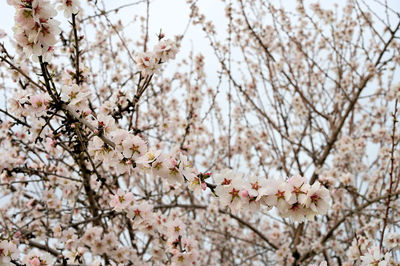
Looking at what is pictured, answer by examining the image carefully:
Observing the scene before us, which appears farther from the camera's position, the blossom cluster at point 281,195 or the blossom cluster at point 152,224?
the blossom cluster at point 152,224

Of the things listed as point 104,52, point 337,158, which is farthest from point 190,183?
point 104,52

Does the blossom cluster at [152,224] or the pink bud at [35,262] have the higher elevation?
the blossom cluster at [152,224]

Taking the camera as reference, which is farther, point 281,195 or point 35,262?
point 35,262

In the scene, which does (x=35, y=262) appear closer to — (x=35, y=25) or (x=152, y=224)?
(x=152, y=224)

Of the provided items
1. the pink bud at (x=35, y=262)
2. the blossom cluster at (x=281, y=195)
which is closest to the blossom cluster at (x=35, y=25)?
the blossom cluster at (x=281, y=195)

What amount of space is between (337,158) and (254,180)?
383 centimetres

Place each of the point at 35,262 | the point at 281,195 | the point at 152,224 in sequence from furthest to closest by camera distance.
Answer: the point at 152,224
the point at 35,262
the point at 281,195

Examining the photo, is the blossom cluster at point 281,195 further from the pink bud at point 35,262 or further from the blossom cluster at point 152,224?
the pink bud at point 35,262

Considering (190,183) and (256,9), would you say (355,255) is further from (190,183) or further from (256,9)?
(256,9)

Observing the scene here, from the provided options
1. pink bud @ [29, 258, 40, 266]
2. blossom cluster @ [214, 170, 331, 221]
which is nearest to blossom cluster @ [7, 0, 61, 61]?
blossom cluster @ [214, 170, 331, 221]

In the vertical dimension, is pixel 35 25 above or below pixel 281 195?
above

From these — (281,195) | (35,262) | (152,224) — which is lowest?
(35,262)

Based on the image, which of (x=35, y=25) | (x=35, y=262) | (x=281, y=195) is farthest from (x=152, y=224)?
(x=35, y=25)

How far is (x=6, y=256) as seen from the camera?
1724 mm
